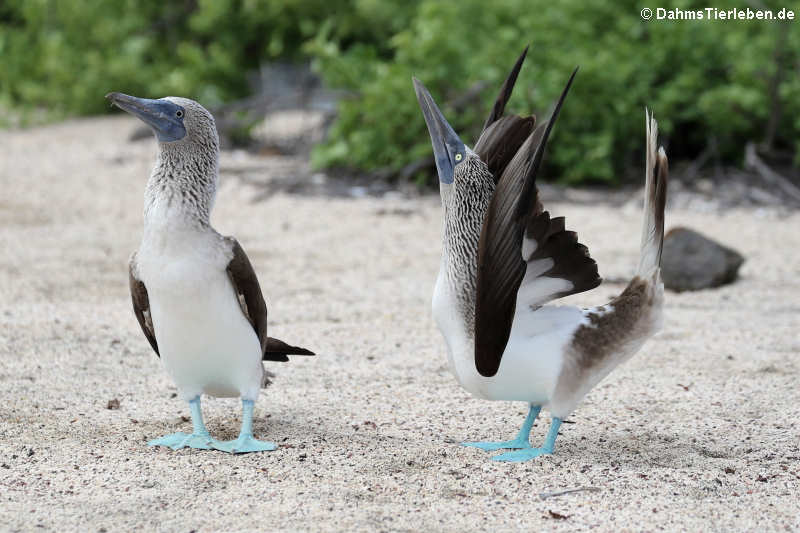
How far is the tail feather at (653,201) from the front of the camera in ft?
10.7

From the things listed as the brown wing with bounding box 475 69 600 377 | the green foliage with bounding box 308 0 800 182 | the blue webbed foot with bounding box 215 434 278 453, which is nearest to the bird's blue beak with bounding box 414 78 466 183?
the brown wing with bounding box 475 69 600 377

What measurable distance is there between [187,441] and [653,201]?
181 centimetres

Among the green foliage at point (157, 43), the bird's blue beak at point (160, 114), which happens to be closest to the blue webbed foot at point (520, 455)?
the bird's blue beak at point (160, 114)

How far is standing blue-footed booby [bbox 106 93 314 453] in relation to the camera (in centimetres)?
319

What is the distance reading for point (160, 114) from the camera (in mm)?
3258

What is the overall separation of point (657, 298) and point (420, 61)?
618 cm

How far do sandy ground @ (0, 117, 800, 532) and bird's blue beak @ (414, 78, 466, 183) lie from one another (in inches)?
39.3

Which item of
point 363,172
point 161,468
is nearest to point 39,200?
point 363,172

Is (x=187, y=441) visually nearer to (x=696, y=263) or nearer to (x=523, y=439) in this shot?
(x=523, y=439)

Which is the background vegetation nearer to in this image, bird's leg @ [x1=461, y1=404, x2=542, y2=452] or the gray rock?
the gray rock

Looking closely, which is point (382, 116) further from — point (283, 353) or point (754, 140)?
point (283, 353)

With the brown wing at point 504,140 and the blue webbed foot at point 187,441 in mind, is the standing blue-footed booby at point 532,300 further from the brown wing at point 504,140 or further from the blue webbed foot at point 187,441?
the blue webbed foot at point 187,441

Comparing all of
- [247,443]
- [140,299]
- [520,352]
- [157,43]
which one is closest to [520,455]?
[520,352]

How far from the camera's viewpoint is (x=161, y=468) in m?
3.26
